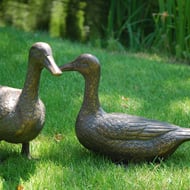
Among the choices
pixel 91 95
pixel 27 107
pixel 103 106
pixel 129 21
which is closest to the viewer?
pixel 27 107

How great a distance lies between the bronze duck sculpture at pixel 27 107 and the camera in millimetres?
3055

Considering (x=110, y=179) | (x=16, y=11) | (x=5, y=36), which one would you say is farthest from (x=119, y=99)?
(x=16, y=11)

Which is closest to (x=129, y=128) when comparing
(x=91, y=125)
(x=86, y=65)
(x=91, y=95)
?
(x=91, y=125)

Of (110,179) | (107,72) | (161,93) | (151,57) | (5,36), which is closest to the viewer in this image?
(110,179)

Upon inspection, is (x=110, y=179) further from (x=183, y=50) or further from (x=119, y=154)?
(x=183, y=50)

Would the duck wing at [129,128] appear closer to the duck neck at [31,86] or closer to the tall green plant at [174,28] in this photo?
the duck neck at [31,86]

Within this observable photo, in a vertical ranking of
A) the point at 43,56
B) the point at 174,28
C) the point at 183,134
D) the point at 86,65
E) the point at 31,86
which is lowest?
the point at 183,134

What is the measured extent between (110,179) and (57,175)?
0.32 metres

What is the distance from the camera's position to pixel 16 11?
1028cm

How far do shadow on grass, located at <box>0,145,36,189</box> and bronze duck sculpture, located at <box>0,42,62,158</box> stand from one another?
5.7 inches

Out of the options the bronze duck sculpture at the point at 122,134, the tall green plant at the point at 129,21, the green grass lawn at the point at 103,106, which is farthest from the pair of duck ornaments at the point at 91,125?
the tall green plant at the point at 129,21

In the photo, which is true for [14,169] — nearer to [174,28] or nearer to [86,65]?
[86,65]

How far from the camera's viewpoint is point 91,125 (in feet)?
10.7

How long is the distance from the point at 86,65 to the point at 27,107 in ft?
1.61
